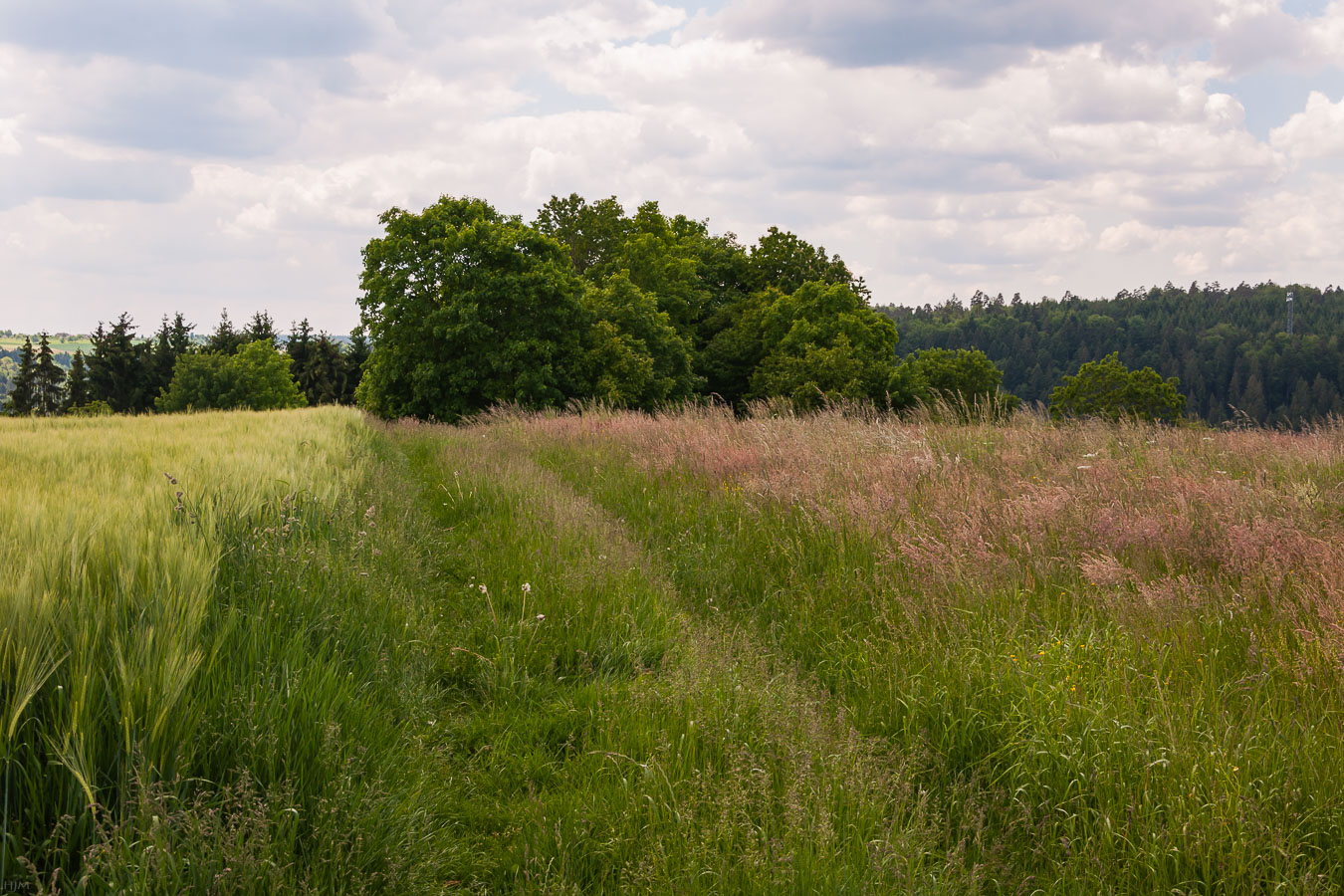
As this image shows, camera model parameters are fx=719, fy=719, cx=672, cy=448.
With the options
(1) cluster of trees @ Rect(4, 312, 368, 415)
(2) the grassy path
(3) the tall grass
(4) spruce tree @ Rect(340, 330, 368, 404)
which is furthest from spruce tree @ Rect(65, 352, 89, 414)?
(2) the grassy path

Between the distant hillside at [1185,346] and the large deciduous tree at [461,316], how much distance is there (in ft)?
346

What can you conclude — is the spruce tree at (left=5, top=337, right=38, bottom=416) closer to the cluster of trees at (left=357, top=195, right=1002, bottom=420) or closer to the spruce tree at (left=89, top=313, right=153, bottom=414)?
the spruce tree at (left=89, top=313, right=153, bottom=414)

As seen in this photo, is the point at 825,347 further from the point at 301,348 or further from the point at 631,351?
the point at 301,348

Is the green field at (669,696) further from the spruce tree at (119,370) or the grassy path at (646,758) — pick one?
the spruce tree at (119,370)

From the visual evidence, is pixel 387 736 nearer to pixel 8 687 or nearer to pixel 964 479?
pixel 8 687

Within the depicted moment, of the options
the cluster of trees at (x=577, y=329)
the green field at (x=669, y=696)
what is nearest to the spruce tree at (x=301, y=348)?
the cluster of trees at (x=577, y=329)

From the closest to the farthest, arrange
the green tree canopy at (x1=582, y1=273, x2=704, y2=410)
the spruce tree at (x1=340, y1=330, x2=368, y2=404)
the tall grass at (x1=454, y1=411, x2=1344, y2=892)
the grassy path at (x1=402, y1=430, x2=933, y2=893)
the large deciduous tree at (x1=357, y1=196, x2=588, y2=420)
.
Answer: the grassy path at (x1=402, y1=430, x2=933, y2=893)
the tall grass at (x1=454, y1=411, x2=1344, y2=892)
the large deciduous tree at (x1=357, y1=196, x2=588, y2=420)
the green tree canopy at (x1=582, y1=273, x2=704, y2=410)
the spruce tree at (x1=340, y1=330, x2=368, y2=404)

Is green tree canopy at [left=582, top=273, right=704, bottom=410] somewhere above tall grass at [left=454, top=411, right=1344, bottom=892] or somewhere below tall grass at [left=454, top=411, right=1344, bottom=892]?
above

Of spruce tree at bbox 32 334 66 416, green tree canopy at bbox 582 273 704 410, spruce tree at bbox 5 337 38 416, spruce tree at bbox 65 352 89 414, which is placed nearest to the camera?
green tree canopy at bbox 582 273 704 410

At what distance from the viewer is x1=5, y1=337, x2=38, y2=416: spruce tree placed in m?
72.4

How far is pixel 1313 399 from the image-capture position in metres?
109

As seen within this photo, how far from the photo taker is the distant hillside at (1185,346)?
122375mm

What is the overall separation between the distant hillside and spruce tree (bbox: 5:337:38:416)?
129304mm

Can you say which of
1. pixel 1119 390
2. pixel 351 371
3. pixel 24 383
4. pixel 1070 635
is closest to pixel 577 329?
pixel 1070 635
